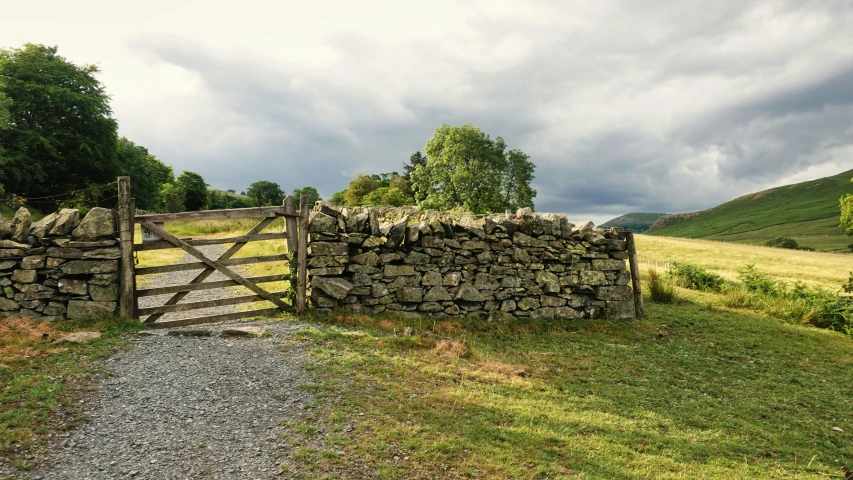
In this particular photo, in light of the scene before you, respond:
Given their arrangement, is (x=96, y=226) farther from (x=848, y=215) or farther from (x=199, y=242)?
(x=848, y=215)

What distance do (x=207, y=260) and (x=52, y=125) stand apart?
41701 millimetres

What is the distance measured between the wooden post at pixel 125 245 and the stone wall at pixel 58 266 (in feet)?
0.50

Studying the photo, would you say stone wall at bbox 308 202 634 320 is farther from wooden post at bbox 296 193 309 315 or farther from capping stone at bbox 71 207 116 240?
capping stone at bbox 71 207 116 240

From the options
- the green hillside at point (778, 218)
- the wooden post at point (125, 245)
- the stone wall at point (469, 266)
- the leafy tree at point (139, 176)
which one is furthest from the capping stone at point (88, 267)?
the green hillside at point (778, 218)

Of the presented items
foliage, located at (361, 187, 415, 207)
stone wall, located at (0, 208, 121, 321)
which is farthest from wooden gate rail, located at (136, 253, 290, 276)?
foliage, located at (361, 187, 415, 207)

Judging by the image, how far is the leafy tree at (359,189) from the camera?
254ft

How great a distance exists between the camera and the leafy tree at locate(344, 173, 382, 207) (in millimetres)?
77500

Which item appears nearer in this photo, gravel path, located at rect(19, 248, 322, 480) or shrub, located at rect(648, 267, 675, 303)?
gravel path, located at rect(19, 248, 322, 480)

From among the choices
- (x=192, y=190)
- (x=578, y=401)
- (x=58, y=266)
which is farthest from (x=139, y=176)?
(x=578, y=401)

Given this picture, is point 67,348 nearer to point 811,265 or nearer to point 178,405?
point 178,405

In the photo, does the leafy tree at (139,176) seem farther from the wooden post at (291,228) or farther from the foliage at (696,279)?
the foliage at (696,279)

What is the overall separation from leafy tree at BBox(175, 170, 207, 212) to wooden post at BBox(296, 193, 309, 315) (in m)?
65.6

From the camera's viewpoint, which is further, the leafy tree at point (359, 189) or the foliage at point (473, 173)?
the leafy tree at point (359, 189)

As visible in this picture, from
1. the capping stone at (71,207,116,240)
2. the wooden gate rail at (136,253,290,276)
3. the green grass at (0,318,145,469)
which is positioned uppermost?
the capping stone at (71,207,116,240)
